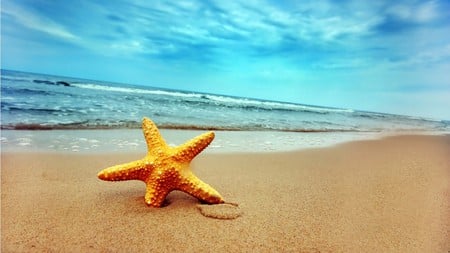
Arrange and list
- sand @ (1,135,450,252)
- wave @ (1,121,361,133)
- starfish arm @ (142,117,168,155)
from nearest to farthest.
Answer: sand @ (1,135,450,252), starfish arm @ (142,117,168,155), wave @ (1,121,361,133)

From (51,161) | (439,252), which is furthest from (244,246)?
(51,161)

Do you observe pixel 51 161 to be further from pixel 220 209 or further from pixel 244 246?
pixel 244 246

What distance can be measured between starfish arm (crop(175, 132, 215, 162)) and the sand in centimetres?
28

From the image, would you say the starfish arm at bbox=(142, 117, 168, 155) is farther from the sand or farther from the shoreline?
the shoreline

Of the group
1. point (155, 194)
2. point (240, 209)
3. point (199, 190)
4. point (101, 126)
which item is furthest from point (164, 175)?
point (101, 126)

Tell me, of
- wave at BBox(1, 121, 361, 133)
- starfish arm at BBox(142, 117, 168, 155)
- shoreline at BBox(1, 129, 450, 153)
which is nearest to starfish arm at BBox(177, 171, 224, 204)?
starfish arm at BBox(142, 117, 168, 155)

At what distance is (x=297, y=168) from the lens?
122 inches

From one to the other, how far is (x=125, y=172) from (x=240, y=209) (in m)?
0.72

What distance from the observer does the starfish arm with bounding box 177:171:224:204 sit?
1.88 m

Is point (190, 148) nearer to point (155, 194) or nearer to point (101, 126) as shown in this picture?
point (155, 194)

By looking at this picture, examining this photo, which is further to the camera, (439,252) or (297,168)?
(297,168)

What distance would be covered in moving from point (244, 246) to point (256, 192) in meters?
0.82

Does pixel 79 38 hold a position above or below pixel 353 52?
below

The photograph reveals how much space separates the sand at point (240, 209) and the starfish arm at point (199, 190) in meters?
0.08
